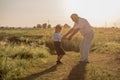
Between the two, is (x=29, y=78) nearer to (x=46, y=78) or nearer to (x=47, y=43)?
(x=46, y=78)

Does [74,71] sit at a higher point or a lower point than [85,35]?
lower

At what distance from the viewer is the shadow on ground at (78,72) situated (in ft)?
34.1

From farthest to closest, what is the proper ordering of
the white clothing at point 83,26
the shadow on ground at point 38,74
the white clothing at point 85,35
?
the white clothing at point 85,35 → the white clothing at point 83,26 → the shadow on ground at point 38,74

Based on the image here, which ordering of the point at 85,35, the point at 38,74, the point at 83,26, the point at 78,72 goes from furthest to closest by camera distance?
the point at 85,35
the point at 83,26
the point at 78,72
the point at 38,74

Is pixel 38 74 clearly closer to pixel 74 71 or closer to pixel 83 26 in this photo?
pixel 74 71

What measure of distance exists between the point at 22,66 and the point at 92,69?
2.36 metres

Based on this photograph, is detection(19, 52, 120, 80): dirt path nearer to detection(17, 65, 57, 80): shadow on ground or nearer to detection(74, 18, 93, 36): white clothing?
detection(17, 65, 57, 80): shadow on ground

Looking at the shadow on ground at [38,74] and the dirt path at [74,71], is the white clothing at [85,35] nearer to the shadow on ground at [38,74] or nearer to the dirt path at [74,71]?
the dirt path at [74,71]

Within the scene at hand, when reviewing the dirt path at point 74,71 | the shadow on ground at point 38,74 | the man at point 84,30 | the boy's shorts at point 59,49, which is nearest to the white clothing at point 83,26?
the man at point 84,30

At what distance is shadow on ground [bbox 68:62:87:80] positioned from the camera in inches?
409

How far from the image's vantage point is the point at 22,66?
11.8 m

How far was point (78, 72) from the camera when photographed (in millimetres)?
11297

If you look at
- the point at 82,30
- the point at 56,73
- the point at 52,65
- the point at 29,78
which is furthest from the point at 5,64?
the point at 82,30

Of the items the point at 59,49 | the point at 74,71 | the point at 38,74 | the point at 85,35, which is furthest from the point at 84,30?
the point at 38,74
